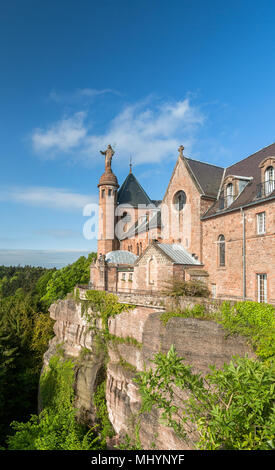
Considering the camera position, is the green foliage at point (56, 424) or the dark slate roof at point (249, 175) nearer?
the green foliage at point (56, 424)

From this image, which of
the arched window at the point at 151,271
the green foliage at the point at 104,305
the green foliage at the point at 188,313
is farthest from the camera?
the arched window at the point at 151,271

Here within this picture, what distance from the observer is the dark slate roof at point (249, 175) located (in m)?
17.9

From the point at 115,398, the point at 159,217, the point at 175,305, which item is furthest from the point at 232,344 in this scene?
the point at 159,217

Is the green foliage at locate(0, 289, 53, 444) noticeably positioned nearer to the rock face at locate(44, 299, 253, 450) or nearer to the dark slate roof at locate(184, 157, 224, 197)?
the rock face at locate(44, 299, 253, 450)

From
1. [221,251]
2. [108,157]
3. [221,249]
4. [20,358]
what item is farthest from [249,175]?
[20,358]

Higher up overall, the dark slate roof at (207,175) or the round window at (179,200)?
the dark slate roof at (207,175)

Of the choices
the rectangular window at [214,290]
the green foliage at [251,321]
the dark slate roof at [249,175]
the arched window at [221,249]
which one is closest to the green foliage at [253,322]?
the green foliage at [251,321]

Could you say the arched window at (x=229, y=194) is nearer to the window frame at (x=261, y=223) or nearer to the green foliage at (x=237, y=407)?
the window frame at (x=261, y=223)

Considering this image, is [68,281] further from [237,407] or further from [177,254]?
[237,407]

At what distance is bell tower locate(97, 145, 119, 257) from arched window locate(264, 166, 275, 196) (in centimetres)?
2437

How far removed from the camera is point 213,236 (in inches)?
819

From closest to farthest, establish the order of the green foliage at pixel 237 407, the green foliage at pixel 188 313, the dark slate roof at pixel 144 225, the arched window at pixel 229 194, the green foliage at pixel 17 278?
the green foliage at pixel 237 407, the green foliage at pixel 188 313, the arched window at pixel 229 194, the dark slate roof at pixel 144 225, the green foliage at pixel 17 278

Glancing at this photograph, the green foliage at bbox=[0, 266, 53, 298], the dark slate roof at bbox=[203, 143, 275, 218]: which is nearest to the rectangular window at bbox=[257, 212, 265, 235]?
the dark slate roof at bbox=[203, 143, 275, 218]
